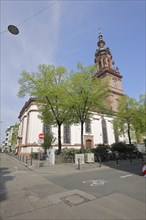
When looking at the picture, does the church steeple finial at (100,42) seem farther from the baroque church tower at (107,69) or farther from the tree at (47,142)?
the tree at (47,142)

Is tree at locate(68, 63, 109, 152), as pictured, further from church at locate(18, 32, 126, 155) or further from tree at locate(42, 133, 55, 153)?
tree at locate(42, 133, 55, 153)

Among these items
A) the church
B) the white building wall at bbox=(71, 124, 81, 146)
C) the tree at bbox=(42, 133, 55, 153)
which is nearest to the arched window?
the church

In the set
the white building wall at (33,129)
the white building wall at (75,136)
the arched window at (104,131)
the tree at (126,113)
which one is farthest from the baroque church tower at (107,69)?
the white building wall at (33,129)

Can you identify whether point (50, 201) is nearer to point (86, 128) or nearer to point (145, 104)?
point (145, 104)

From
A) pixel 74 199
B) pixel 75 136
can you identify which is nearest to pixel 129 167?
pixel 74 199

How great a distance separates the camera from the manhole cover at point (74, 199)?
4.89m

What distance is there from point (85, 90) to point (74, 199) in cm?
1275

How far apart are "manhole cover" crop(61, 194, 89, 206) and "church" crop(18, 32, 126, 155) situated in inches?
604

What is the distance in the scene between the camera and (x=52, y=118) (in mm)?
20250

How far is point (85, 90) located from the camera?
1652 cm

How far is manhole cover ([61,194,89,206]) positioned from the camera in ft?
16.1

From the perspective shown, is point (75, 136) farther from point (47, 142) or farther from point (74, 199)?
point (74, 199)

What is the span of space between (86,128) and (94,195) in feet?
93.9

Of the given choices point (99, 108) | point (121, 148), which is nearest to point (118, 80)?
point (121, 148)
